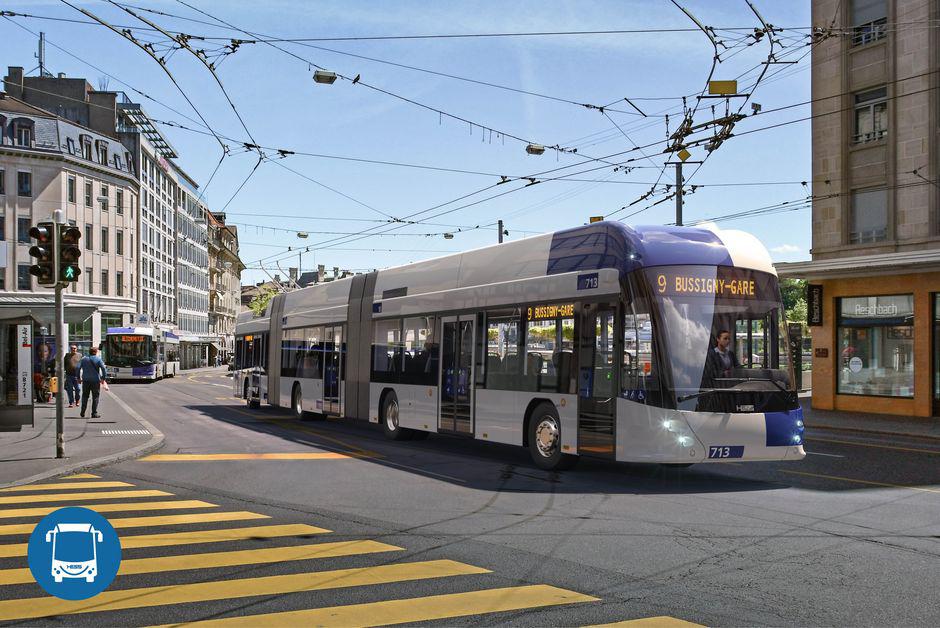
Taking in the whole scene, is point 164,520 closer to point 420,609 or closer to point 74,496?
point 74,496

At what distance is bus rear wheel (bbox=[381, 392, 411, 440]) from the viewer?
17.7 meters

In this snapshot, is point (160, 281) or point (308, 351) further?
point (160, 281)

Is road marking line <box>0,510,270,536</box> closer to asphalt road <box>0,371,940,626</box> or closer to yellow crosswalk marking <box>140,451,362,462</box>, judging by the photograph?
asphalt road <box>0,371,940,626</box>

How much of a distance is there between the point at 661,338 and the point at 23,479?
844 centimetres

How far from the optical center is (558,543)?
7.70 metres

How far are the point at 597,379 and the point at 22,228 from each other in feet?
200

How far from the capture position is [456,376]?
15.3m

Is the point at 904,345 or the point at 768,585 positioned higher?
the point at 904,345

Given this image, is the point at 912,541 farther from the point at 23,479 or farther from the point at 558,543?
the point at 23,479

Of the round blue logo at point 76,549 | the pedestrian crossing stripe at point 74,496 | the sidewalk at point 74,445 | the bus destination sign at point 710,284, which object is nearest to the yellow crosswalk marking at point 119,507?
the pedestrian crossing stripe at point 74,496

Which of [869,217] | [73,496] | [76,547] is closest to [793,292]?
[869,217]

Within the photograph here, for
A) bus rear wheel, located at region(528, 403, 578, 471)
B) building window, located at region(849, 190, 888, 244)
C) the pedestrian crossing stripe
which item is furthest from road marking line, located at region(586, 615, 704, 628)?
building window, located at region(849, 190, 888, 244)

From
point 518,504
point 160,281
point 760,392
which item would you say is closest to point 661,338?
point 760,392

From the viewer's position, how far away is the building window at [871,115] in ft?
87.4
